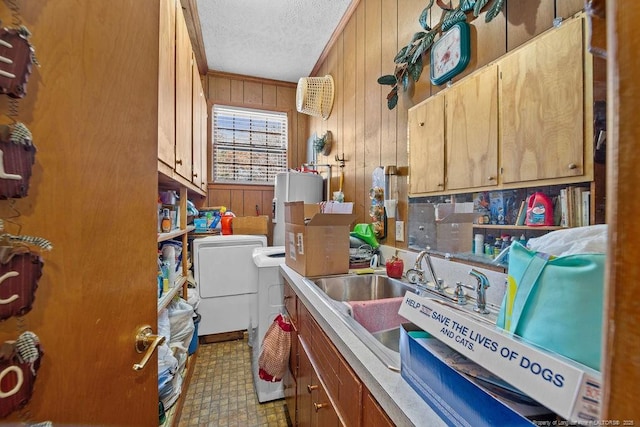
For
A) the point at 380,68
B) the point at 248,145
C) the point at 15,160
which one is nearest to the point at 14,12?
the point at 15,160

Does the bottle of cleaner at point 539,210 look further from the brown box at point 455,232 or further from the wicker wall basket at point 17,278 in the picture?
the wicker wall basket at point 17,278

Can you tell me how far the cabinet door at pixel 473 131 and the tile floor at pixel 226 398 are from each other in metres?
1.84

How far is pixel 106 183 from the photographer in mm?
628

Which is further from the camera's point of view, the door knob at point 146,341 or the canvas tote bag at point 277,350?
the canvas tote bag at point 277,350

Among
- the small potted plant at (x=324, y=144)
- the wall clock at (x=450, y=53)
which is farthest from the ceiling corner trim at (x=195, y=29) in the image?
the wall clock at (x=450, y=53)

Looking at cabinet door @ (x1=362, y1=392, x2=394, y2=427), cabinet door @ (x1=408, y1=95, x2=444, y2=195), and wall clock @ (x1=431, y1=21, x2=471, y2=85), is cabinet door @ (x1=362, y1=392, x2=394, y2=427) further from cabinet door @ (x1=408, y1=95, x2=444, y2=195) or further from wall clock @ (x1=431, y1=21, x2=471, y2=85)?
wall clock @ (x1=431, y1=21, x2=471, y2=85)

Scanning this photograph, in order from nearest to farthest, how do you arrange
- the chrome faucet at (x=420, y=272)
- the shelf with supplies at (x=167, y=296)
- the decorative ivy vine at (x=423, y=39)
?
the decorative ivy vine at (x=423, y=39) < the chrome faucet at (x=420, y=272) < the shelf with supplies at (x=167, y=296)

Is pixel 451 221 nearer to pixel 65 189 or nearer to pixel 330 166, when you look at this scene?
pixel 65 189

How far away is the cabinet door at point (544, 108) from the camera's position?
82cm

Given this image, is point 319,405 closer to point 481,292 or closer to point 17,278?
point 481,292

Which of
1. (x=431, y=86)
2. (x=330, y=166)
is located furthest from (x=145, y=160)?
(x=330, y=166)

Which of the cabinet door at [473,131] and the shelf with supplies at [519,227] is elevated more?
the cabinet door at [473,131]

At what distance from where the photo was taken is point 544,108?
35.7 inches

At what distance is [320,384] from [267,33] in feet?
10.1
